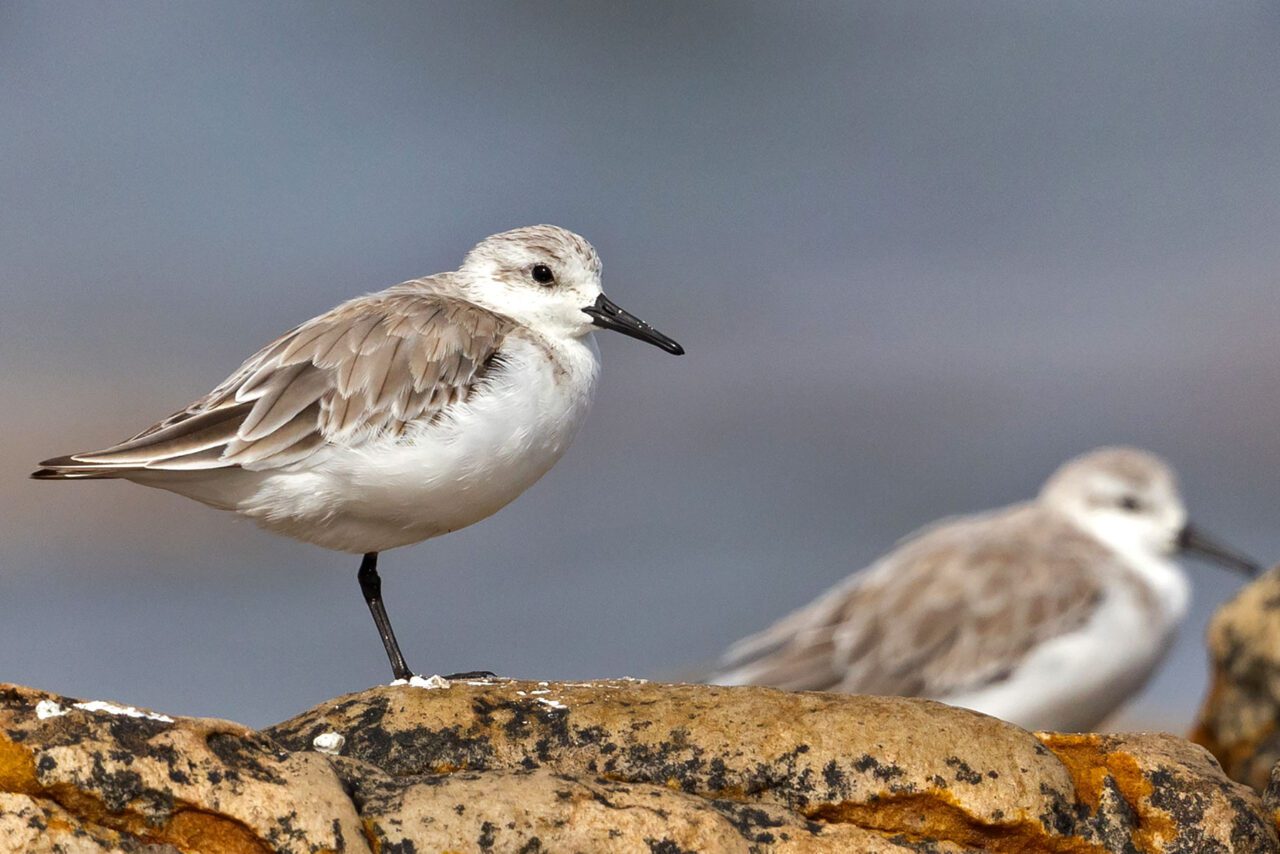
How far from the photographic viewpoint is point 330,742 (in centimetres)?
427

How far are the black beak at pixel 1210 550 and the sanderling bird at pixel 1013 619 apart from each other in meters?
0.02

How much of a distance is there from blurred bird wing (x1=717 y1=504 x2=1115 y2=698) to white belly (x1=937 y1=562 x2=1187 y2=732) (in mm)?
74

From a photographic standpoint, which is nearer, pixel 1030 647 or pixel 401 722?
pixel 401 722

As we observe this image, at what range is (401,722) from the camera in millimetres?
4348

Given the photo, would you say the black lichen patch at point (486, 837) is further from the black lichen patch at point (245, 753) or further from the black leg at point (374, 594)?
the black leg at point (374, 594)

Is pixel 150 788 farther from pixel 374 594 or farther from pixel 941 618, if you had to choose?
pixel 941 618

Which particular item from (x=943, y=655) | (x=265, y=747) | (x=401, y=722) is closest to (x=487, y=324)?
(x=401, y=722)

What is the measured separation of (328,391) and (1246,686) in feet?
15.8

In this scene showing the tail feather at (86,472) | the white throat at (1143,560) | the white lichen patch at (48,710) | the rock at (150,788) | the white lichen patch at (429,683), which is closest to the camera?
the rock at (150,788)

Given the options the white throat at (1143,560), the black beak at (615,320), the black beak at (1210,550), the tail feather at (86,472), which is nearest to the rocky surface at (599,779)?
the tail feather at (86,472)

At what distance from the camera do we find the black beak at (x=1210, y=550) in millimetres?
9398

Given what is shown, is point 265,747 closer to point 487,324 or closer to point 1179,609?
point 487,324

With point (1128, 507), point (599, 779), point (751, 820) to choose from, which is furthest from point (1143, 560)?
point (599, 779)

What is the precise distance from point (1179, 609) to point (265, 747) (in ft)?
22.3
